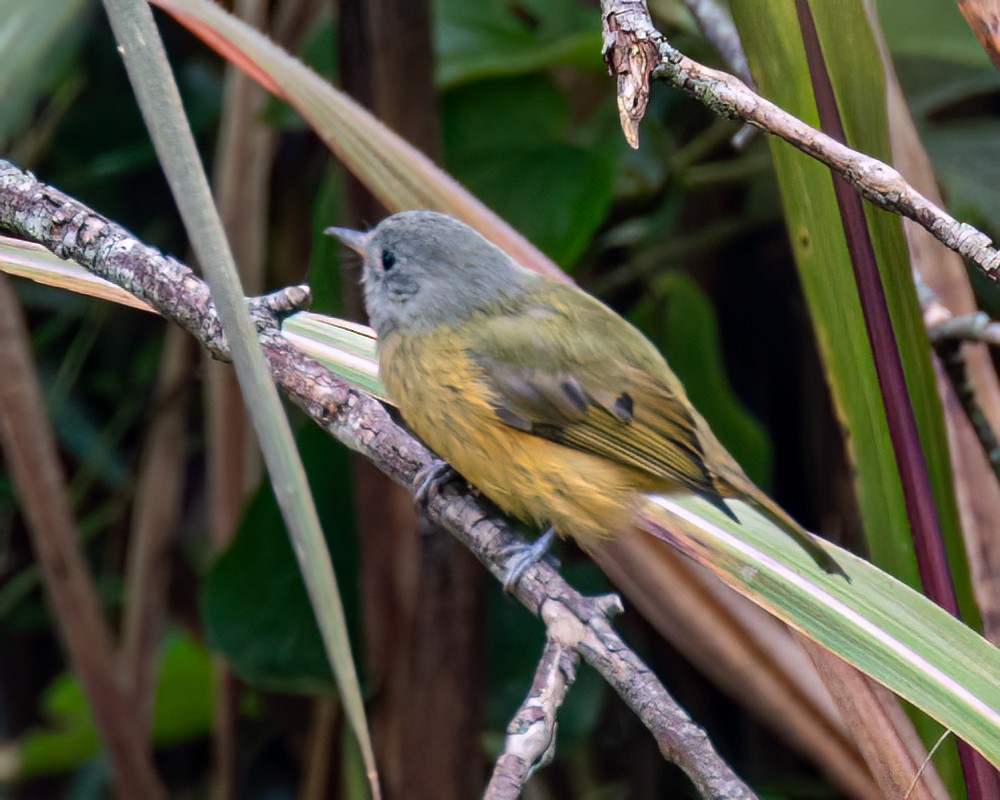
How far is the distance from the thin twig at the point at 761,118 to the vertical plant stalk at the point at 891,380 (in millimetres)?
286

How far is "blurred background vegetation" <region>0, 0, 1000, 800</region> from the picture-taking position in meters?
1.78

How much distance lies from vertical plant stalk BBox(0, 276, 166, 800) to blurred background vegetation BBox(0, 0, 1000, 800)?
19cm

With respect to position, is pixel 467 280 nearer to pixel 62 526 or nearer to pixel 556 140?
pixel 556 140

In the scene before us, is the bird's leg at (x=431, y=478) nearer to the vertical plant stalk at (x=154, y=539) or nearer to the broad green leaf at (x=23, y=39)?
the broad green leaf at (x=23, y=39)

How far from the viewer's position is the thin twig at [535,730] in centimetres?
73

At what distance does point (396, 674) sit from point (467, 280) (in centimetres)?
73

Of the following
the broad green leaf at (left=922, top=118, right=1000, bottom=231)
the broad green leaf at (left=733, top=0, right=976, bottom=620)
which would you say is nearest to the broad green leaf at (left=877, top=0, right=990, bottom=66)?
the broad green leaf at (left=922, top=118, right=1000, bottom=231)

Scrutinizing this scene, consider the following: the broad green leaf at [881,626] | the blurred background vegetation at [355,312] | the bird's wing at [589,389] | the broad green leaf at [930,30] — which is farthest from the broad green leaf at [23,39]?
the broad green leaf at [930,30]

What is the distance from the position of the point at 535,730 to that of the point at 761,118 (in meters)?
0.52

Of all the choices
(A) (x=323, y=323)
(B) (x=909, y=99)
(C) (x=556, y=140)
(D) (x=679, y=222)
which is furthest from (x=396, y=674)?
(B) (x=909, y=99)

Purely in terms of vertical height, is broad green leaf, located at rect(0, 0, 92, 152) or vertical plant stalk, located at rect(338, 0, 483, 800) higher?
broad green leaf, located at rect(0, 0, 92, 152)

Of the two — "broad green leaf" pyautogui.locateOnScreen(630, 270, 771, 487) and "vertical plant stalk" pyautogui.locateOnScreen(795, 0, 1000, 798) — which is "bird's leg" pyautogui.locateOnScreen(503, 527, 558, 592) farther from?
"broad green leaf" pyautogui.locateOnScreen(630, 270, 771, 487)

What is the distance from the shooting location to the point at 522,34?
79.7 inches

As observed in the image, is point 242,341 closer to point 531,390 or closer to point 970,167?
point 531,390
